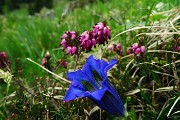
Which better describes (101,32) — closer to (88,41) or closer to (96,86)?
(88,41)

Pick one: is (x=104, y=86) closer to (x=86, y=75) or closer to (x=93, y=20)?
(x=86, y=75)

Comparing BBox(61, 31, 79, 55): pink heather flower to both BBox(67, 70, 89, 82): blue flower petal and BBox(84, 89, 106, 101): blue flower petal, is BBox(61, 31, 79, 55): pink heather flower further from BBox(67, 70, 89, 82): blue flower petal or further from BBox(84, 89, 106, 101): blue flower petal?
BBox(84, 89, 106, 101): blue flower petal

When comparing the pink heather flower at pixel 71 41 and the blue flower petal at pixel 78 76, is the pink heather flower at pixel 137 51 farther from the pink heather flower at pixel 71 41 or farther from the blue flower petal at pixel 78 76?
the blue flower petal at pixel 78 76

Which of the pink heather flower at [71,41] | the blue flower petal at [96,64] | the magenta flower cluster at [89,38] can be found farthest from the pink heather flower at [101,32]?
the blue flower petal at [96,64]

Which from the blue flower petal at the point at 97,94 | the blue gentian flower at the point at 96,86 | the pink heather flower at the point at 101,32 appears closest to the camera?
the blue flower petal at the point at 97,94

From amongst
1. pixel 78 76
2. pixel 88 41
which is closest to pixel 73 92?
pixel 78 76
